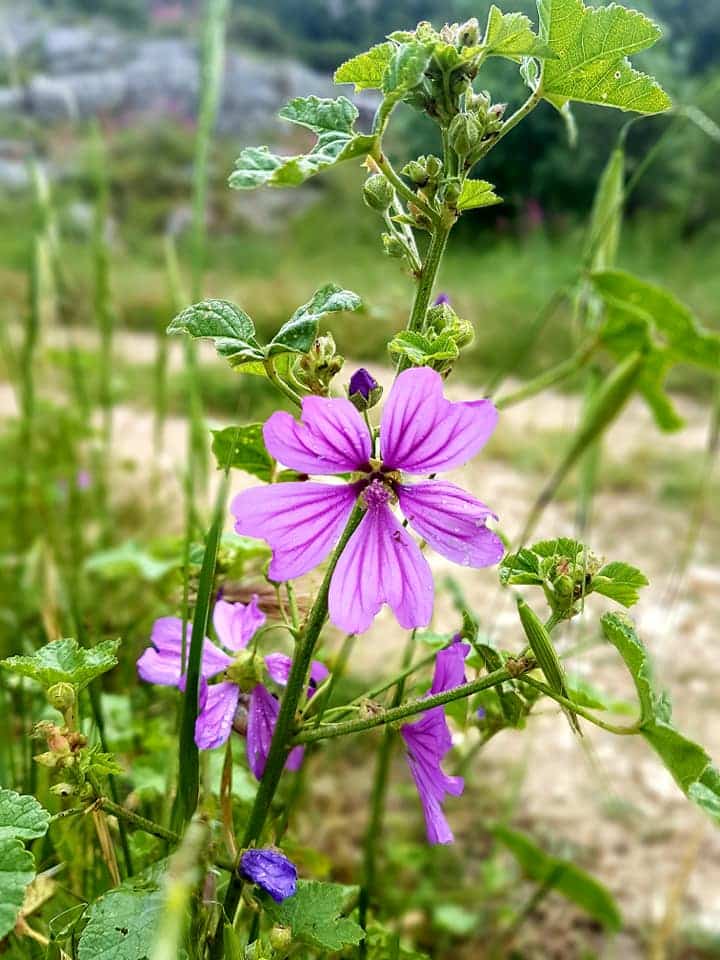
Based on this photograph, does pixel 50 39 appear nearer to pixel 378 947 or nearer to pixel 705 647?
pixel 705 647

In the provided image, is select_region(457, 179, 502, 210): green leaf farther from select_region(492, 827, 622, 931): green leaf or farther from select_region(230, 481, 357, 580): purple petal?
select_region(492, 827, 622, 931): green leaf

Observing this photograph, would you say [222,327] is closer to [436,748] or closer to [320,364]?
[320,364]

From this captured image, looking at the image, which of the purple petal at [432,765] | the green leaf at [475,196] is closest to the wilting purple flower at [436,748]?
the purple petal at [432,765]

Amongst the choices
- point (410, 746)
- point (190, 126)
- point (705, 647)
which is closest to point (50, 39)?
point (190, 126)

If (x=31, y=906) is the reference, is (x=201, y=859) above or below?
above

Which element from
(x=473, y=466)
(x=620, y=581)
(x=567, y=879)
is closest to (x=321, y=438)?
(x=620, y=581)

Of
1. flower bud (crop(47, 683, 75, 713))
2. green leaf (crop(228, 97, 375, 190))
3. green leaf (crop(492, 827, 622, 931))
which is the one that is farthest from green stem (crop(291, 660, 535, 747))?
green leaf (crop(492, 827, 622, 931))

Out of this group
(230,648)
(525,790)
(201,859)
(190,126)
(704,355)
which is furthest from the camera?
(190,126)

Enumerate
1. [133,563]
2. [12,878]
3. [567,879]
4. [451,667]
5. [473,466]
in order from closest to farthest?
[12,878], [451,667], [567,879], [133,563], [473,466]
